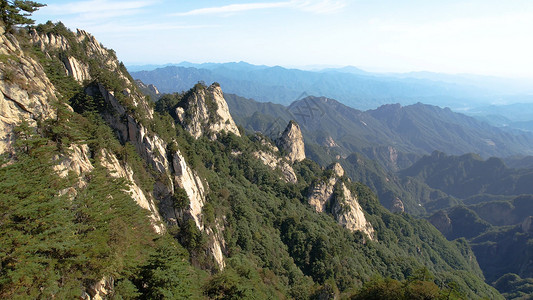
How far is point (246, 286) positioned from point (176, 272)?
9438 mm

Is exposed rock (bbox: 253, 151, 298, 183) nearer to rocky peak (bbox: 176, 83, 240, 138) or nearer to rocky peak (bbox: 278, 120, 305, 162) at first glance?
rocky peak (bbox: 278, 120, 305, 162)

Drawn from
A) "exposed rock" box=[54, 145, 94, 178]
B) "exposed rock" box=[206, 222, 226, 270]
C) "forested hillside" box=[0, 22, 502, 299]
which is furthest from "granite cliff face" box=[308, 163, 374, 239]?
"exposed rock" box=[54, 145, 94, 178]

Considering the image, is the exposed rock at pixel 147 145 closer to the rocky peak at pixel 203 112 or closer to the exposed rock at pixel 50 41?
the exposed rock at pixel 50 41

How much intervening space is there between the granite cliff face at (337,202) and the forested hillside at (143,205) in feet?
1.13

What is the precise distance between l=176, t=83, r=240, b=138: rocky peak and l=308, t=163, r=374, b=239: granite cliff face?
90.6 feet

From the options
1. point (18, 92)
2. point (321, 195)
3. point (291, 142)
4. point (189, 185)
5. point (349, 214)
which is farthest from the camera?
point (291, 142)

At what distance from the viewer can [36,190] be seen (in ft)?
52.5

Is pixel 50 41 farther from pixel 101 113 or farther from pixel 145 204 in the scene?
pixel 145 204

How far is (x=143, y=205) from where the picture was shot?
2955 cm

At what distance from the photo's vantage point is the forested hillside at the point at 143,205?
15.7 metres

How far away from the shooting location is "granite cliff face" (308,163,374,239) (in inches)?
3083

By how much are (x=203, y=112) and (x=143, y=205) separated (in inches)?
1753

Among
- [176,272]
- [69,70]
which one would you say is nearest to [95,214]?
[176,272]

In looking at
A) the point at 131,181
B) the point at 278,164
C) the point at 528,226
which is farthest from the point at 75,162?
the point at 528,226
